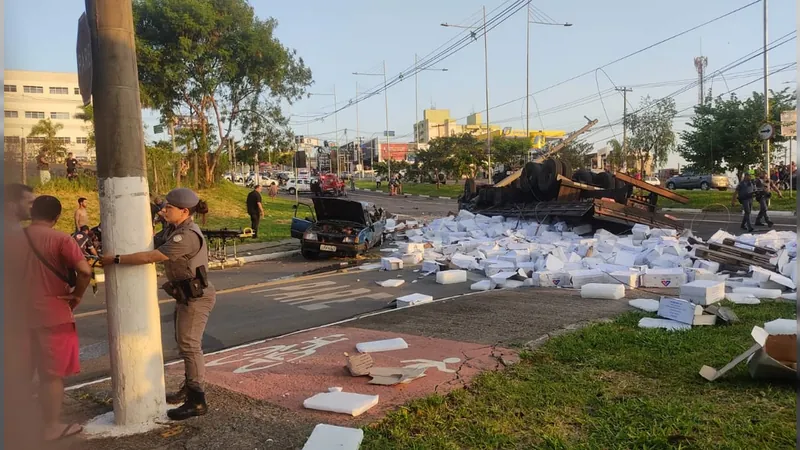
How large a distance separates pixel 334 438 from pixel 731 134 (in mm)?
30578

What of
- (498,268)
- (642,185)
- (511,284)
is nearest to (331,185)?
(642,185)

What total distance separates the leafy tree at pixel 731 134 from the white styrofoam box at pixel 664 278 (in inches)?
854

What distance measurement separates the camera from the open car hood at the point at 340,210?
14.8m

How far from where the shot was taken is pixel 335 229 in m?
14.7

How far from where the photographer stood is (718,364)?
5086 mm

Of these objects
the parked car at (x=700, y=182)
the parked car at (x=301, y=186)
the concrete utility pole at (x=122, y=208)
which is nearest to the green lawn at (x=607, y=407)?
the concrete utility pole at (x=122, y=208)

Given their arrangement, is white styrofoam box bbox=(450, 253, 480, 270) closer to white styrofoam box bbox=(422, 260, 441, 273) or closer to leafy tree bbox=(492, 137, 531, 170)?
white styrofoam box bbox=(422, 260, 441, 273)

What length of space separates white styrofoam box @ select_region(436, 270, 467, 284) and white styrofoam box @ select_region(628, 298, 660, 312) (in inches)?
140

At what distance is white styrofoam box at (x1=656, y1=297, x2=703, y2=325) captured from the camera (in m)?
6.52

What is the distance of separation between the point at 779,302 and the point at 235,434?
737 cm

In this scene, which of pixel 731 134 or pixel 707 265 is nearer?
pixel 707 265

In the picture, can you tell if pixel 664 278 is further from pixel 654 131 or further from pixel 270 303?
pixel 654 131

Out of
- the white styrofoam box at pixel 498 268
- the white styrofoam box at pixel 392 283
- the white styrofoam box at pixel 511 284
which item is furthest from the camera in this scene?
the white styrofoam box at pixel 498 268

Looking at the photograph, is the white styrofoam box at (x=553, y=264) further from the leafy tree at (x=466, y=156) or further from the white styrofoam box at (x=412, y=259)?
the leafy tree at (x=466, y=156)
